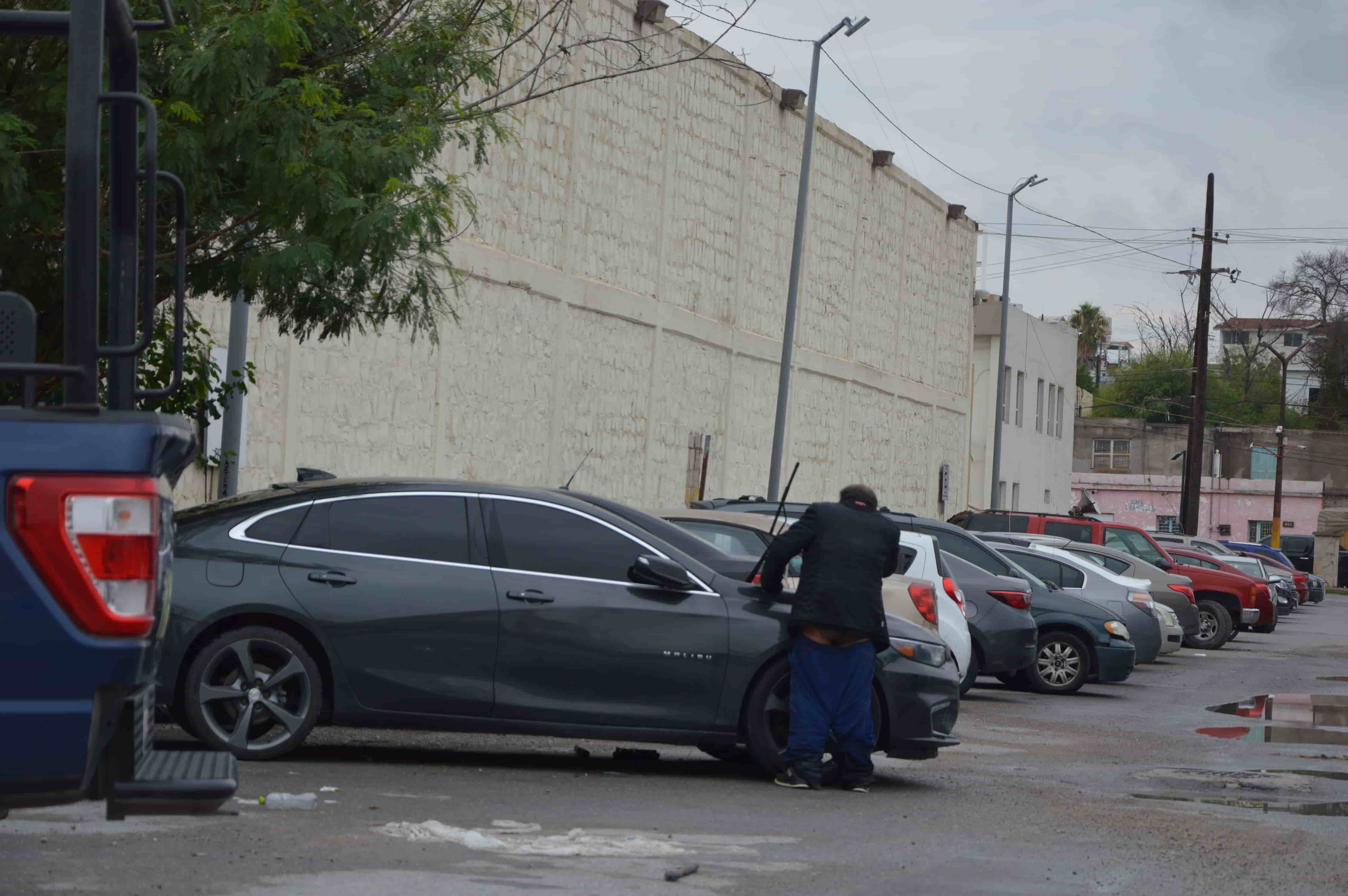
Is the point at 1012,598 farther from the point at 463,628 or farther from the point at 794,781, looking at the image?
the point at 463,628

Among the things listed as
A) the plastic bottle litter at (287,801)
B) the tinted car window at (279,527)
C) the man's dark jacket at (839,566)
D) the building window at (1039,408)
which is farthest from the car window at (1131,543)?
the building window at (1039,408)

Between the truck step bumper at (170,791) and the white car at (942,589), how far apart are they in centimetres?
969

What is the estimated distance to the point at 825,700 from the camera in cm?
938

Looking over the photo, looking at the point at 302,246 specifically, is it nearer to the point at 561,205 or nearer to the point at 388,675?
the point at 388,675

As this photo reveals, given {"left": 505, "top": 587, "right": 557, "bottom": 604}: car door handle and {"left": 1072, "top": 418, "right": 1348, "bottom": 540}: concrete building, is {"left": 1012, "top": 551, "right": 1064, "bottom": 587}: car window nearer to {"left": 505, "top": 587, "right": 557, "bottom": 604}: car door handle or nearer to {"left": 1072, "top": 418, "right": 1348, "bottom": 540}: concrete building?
{"left": 505, "top": 587, "right": 557, "bottom": 604}: car door handle

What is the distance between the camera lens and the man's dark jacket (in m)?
9.41

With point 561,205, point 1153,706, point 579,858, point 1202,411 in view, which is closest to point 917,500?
point 1202,411

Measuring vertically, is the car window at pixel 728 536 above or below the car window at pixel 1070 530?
below

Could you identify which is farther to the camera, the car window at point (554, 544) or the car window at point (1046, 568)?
the car window at point (1046, 568)

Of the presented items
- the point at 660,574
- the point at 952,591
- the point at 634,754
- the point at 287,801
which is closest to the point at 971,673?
the point at 952,591

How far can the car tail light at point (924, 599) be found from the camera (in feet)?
41.7

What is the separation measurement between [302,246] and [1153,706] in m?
10.4

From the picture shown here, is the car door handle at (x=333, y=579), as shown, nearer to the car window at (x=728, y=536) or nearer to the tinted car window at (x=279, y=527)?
the tinted car window at (x=279, y=527)

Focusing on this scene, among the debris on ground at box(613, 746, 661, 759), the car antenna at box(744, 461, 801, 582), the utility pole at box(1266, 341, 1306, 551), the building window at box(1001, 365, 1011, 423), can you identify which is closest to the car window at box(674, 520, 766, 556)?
the car antenna at box(744, 461, 801, 582)
